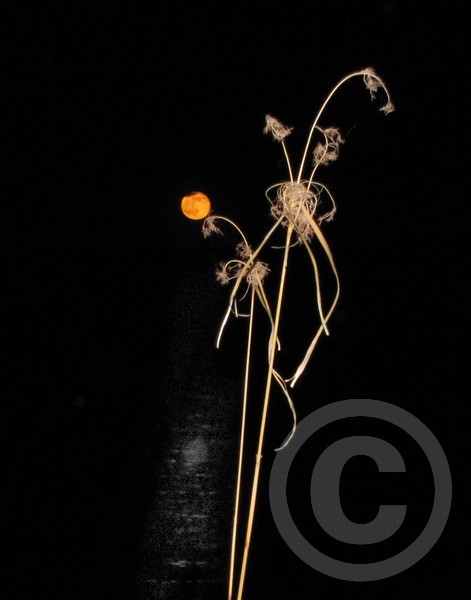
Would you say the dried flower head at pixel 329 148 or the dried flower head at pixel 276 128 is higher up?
the dried flower head at pixel 276 128

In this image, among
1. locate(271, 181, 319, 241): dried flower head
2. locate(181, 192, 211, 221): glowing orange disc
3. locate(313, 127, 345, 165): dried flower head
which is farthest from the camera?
locate(313, 127, 345, 165): dried flower head

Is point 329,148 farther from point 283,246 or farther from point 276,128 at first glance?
point 283,246

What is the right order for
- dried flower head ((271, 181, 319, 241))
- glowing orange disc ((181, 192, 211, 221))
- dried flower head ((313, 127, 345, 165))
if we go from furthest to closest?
dried flower head ((313, 127, 345, 165))
glowing orange disc ((181, 192, 211, 221))
dried flower head ((271, 181, 319, 241))

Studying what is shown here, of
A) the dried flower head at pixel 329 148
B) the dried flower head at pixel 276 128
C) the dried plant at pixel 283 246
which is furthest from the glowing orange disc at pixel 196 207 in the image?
the dried flower head at pixel 329 148

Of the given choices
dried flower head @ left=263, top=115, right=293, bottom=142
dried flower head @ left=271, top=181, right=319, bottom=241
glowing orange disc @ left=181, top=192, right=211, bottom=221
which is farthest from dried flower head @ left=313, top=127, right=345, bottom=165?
glowing orange disc @ left=181, top=192, right=211, bottom=221

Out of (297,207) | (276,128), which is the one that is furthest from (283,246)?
(276,128)

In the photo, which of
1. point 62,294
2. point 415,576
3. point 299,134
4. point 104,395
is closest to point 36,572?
point 104,395

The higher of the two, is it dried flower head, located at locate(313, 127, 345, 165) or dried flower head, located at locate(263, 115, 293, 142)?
dried flower head, located at locate(263, 115, 293, 142)

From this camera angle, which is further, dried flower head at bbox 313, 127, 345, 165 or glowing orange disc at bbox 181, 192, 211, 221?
dried flower head at bbox 313, 127, 345, 165

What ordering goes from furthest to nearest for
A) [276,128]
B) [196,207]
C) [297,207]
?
[276,128] → [196,207] → [297,207]

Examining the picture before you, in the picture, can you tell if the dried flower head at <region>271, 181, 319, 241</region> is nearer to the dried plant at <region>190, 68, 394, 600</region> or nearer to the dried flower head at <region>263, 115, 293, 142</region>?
the dried plant at <region>190, 68, 394, 600</region>

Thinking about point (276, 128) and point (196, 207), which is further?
point (276, 128)

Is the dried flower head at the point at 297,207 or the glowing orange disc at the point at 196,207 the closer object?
the dried flower head at the point at 297,207

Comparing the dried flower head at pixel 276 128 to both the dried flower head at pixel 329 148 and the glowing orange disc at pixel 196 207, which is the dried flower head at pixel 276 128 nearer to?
the dried flower head at pixel 329 148
